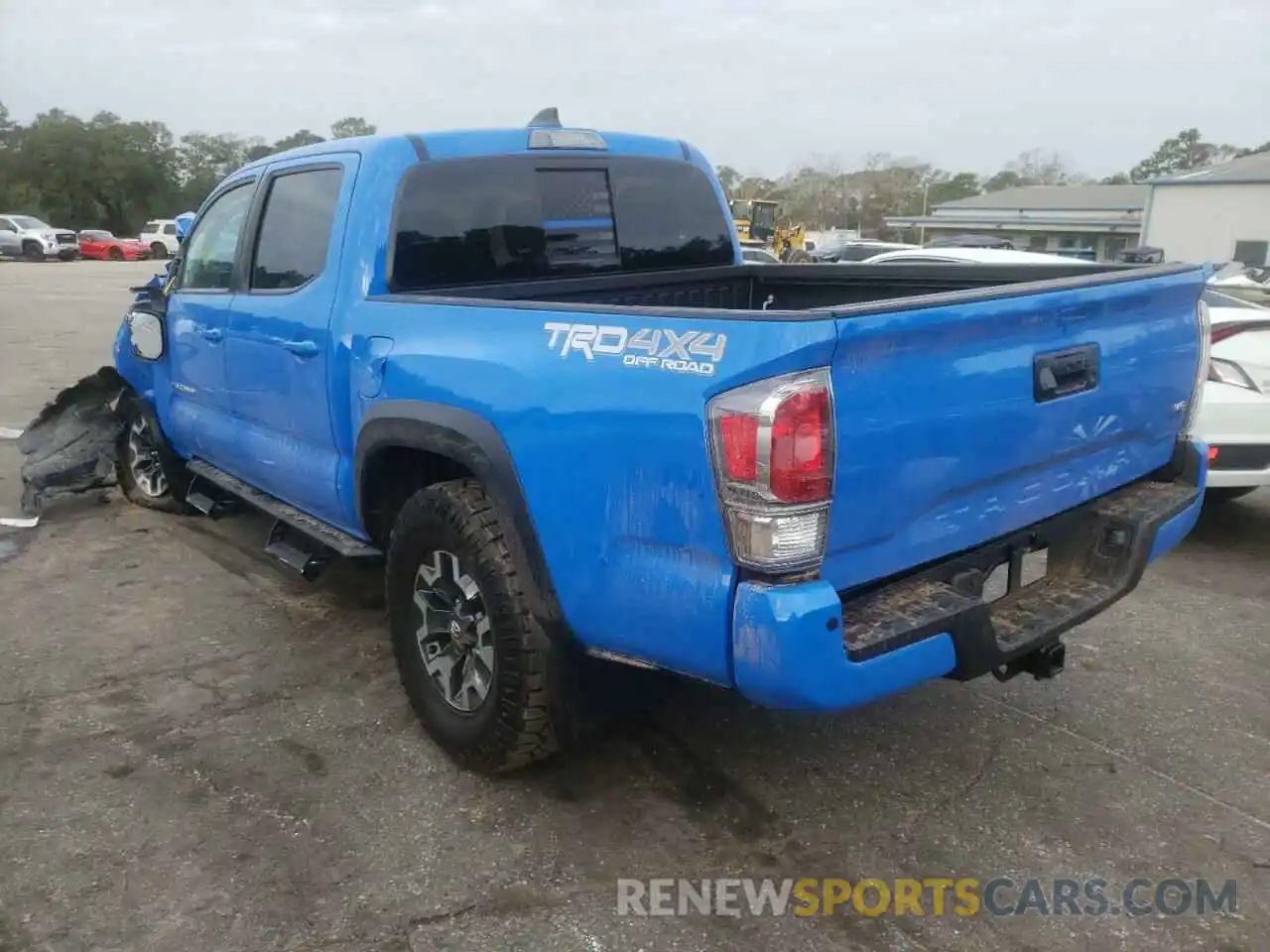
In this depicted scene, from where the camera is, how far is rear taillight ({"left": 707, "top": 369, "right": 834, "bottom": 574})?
90.9 inches

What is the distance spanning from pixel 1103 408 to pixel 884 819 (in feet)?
4.60

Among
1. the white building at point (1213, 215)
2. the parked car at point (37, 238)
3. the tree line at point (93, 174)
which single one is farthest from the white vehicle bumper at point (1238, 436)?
the tree line at point (93, 174)

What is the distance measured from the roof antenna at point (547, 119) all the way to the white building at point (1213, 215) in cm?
4265

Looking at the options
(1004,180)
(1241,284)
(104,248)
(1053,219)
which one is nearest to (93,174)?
(104,248)

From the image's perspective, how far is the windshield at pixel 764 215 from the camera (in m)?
34.8

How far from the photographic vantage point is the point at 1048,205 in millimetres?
57406

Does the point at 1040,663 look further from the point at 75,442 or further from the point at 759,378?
the point at 75,442

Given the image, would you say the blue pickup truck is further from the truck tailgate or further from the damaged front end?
the damaged front end

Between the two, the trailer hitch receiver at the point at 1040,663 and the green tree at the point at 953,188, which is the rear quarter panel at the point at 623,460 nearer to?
the trailer hitch receiver at the point at 1040,663

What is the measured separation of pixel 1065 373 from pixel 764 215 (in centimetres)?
3360

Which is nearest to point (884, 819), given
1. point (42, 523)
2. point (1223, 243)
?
point (42, 523)

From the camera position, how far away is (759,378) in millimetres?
2318

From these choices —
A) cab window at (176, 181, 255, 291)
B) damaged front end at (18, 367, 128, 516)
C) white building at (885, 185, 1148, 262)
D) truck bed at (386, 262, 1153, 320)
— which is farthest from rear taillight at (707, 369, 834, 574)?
white building at (885, 185, 1148, 262)

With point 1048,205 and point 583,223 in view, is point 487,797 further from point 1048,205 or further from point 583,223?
point 1048,205
